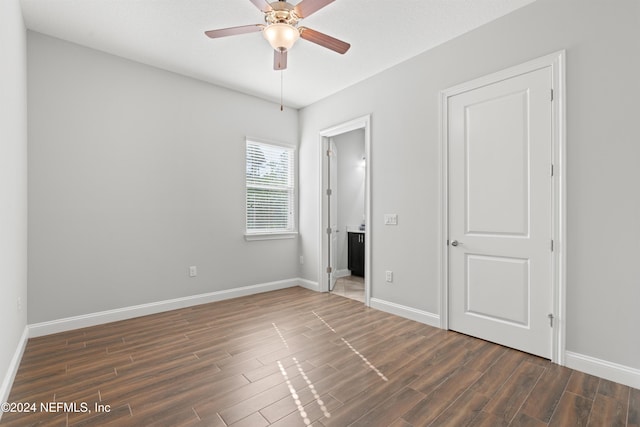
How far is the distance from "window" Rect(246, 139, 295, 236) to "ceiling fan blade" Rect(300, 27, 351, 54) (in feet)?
7.52

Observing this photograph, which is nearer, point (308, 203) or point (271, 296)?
point (271, 296)

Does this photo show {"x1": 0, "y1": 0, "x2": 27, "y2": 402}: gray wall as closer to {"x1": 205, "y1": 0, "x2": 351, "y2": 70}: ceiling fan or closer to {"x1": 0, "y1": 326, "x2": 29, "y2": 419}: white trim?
{"x1": 0, "y1": 326, "x2": 29, "y2": 419}: white trim

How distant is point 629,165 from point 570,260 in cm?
76

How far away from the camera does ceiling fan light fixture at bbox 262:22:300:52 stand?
228cm

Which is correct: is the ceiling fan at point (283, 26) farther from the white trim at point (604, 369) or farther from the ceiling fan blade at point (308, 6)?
the white trim at point (604, 369)

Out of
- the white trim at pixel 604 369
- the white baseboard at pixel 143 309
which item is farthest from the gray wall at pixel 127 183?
the white trim at pixel 604 369

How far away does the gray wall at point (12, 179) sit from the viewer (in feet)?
6.25

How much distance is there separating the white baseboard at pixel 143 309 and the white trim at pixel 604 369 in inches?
126

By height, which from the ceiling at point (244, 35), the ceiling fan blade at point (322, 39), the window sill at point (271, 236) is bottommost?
the window sill at point (271, 236)

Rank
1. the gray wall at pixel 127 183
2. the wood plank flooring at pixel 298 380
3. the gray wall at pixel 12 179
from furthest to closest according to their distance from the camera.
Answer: the gray wall at pixel 127 183 → the gray wall at pixel 12 179 → the wood plank flooring at pixel 298 380

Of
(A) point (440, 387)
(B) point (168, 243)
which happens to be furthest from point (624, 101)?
(B) point (168, 243)

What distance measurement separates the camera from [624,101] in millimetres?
2127

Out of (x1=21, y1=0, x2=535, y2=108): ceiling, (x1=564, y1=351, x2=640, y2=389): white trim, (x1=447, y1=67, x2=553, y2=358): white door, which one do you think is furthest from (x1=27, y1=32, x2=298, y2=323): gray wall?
(x1=564, y1=351, x2=640, y2=389): white trim

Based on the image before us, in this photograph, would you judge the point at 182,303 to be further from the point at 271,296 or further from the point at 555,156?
the point at 555,156
